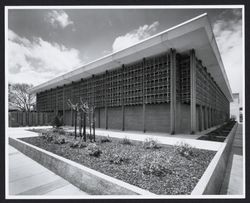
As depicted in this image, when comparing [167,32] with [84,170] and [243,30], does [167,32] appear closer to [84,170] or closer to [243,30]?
[243,30]

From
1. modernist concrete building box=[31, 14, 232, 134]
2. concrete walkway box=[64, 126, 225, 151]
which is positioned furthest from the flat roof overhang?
concrete walkway box=[64, 126, 225, 151]

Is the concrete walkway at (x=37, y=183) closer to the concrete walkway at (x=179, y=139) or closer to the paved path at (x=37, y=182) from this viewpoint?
the paved path at (x=37, y=182)

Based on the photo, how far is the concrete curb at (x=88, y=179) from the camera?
7.73 ft

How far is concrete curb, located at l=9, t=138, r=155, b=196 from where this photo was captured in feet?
7.73

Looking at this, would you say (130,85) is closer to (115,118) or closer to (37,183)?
(115,118)

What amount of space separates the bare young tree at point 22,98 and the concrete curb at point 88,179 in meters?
26.0

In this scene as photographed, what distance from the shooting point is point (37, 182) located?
10.5 ft

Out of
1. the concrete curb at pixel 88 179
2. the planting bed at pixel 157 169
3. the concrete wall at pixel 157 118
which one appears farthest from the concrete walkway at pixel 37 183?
the concrete wall at pixel 157 118

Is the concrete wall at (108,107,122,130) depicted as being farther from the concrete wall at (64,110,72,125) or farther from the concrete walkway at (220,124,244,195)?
the concrete walkway at (220,124,244,195)

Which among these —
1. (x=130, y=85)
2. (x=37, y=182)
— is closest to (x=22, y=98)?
(x=130, y=85)

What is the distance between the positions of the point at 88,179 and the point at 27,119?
66.1ft

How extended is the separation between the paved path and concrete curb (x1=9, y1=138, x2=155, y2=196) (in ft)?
0.38

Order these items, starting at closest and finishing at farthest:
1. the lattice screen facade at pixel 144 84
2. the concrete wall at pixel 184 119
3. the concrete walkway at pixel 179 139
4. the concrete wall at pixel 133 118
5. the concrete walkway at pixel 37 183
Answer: the concrete walkway at pixel 37 183, the concrete walkway at pixel 179 139, the lattice screen facade at pixel 144 84, the concrete wall at pixel 184 119, the concrete wall at pixel 133 118

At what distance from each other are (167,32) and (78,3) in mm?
6424
